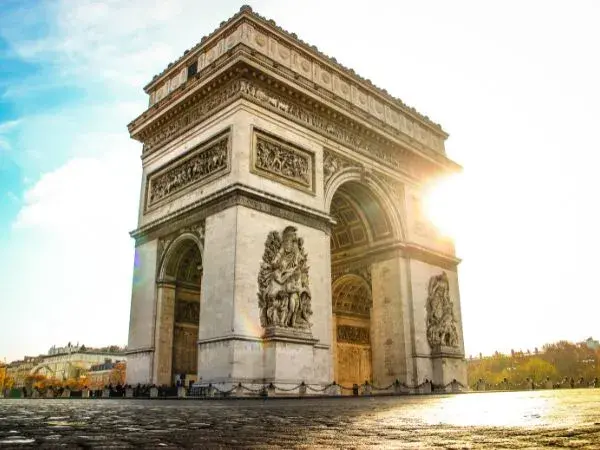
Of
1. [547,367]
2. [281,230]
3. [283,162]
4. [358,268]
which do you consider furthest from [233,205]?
[547,367]

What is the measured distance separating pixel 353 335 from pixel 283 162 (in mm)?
9768

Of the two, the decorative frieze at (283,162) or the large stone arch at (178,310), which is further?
the large stone arch at (178,310)

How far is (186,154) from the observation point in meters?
19.9

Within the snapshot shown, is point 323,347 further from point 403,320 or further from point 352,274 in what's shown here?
point 352,274

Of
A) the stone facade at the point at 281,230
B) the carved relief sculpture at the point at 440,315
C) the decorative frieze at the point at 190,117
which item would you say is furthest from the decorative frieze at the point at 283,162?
the carved relief sculpture at the point at 440,315

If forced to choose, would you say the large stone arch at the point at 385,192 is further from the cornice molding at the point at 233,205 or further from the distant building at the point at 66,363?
the distant building at the point at 66,363

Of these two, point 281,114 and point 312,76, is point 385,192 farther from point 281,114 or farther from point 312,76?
point 281,114

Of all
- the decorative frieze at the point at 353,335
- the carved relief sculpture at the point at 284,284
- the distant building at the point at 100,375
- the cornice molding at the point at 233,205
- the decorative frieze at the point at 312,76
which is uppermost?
the decorative frieze at the point at 312,76

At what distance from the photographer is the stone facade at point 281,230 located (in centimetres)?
1672

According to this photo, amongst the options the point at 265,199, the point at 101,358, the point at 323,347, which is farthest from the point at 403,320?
the point at 101,358

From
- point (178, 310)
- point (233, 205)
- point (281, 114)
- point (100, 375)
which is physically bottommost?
point (100, 375)

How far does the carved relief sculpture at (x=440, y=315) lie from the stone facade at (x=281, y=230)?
85 mm

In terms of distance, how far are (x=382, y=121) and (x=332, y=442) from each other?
21.0 meters

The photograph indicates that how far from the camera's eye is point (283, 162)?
1877 cm
